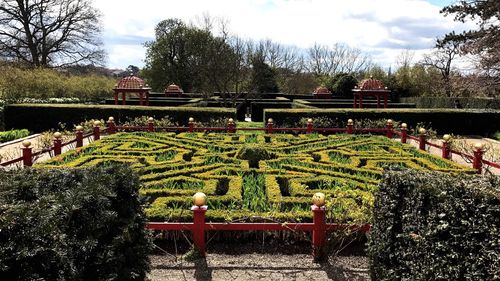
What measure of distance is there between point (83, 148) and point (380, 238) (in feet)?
27.2

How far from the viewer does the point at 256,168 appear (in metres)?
8.79

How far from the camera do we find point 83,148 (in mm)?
10266

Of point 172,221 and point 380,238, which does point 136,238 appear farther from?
point 380,238

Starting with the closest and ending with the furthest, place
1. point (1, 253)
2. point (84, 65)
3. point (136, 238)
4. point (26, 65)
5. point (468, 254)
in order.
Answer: point (1, 253) < point (468, 254) < point (136, 238) < point (26, 65) < point (84, 65)

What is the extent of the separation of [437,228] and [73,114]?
16983 millimetres

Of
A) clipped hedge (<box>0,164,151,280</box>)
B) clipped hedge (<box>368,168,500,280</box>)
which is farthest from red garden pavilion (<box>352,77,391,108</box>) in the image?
clipped hedge (<box>0,164,151,280</box>)

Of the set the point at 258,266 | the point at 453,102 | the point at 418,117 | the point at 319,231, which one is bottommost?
the point at 258,266

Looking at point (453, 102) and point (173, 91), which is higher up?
point (173, 91)

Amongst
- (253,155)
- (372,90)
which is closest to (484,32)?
(372,90)

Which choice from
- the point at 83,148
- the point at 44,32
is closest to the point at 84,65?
the point at 44,32

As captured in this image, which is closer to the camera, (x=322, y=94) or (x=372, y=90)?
(x=372, y=90)

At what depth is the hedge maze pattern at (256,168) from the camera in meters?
5.75

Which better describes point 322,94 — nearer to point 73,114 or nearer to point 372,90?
point 372,90

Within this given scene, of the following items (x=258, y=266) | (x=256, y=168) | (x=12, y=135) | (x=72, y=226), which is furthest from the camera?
(x=12, y=135)
